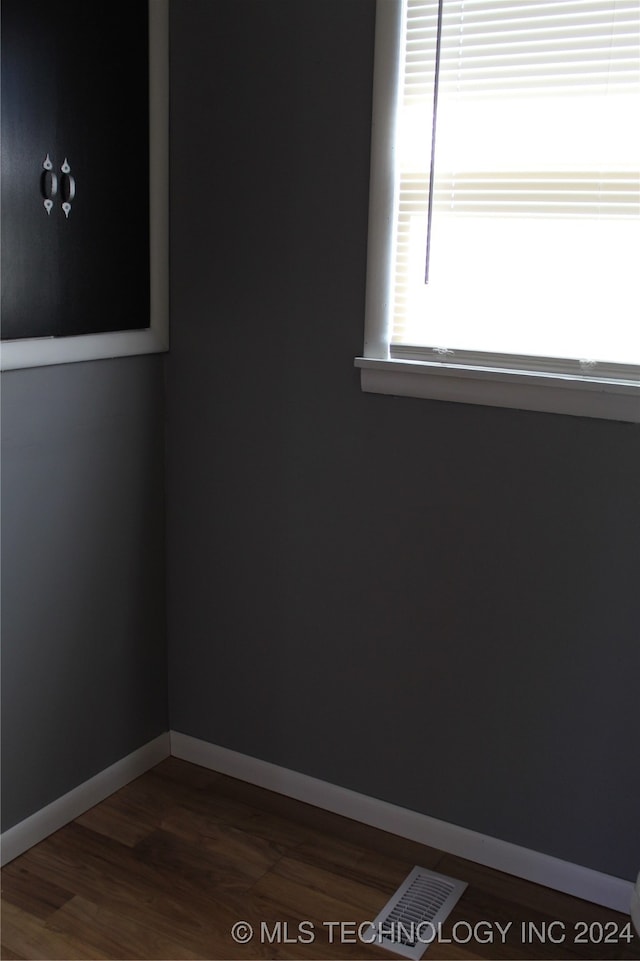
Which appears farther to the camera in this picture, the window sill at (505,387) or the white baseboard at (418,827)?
the white baseboard at (418,827)

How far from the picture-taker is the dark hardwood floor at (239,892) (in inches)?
75.7

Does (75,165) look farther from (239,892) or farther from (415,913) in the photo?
(415,913)

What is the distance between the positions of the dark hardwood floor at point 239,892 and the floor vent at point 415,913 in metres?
0.02

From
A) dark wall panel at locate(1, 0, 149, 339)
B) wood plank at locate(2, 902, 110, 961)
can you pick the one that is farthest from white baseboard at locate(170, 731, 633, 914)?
dark wall panel at locate(1, 0, 149, 339)

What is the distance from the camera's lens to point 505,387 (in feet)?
6.50

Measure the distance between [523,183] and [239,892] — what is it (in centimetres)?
157

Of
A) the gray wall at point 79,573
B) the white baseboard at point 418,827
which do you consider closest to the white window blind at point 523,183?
the gray wall at point 79,573

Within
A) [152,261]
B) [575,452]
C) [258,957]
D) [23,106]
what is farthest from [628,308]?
[258,957]

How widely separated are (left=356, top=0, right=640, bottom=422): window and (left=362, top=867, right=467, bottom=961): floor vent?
40.9 inches

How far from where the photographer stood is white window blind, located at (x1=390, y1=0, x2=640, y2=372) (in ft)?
6.05

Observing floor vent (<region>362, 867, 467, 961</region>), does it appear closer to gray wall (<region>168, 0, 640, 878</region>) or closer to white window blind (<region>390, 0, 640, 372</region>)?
gray wall (<region>168, 0, 640, 878</region>)

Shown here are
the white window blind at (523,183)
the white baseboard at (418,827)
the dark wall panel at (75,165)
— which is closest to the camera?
the white window blind at (523,183)

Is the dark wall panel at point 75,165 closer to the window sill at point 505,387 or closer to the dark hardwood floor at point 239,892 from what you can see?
the window sill at point 505,387

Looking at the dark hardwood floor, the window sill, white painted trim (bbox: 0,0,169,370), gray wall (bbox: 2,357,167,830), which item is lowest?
the dark hardwood floor
